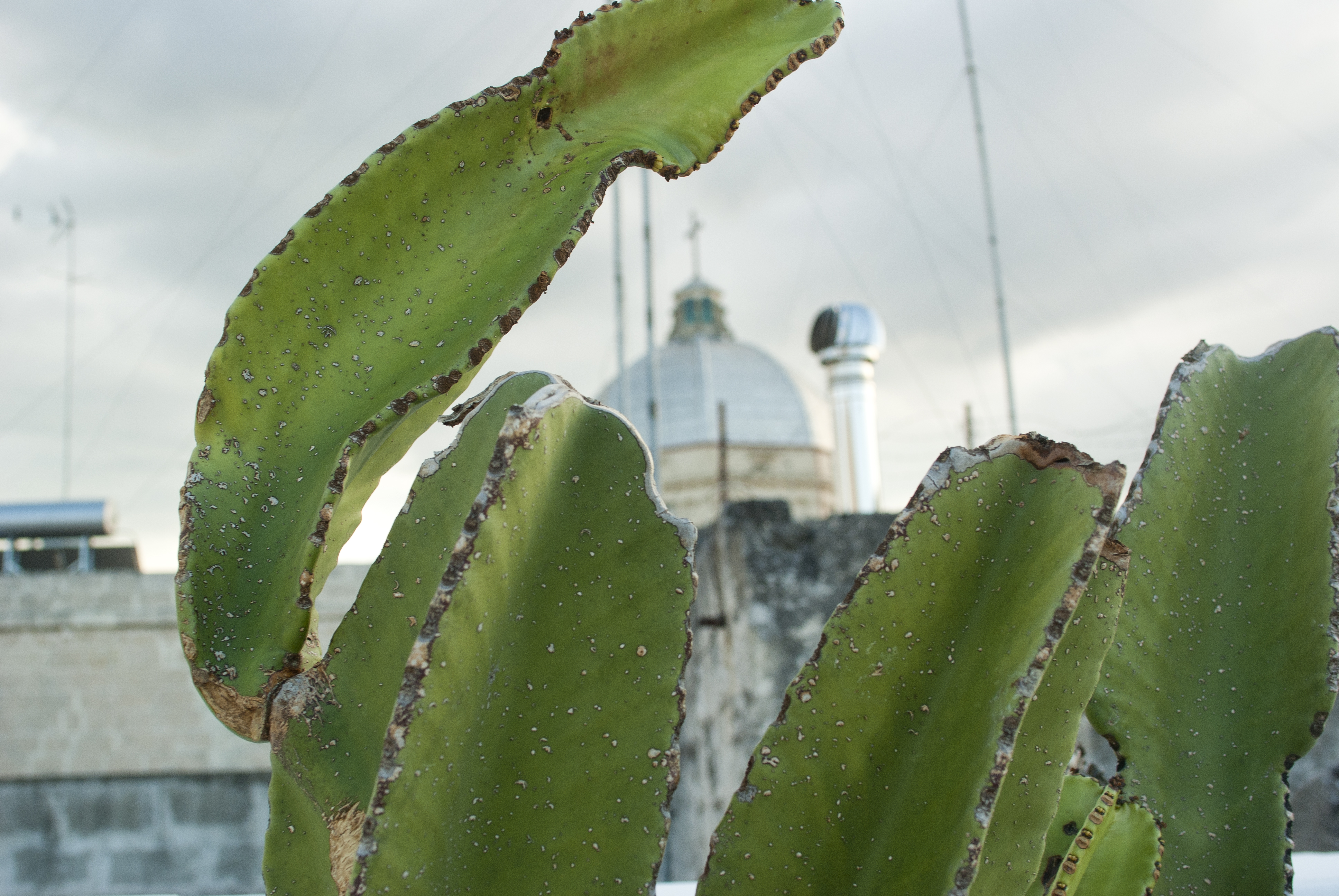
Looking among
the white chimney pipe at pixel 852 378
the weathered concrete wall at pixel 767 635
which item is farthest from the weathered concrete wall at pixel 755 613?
the white chimney pipe at pixel 852 378

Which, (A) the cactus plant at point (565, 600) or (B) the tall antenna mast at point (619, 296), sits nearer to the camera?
(A) the cactus plant at point (565, 600)

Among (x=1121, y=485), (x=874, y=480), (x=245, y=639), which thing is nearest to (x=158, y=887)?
(x=245, y=639)

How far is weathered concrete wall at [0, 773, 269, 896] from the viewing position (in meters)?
4.55

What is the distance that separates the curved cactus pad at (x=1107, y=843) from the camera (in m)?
0.59

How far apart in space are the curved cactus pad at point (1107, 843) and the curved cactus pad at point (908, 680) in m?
0.12

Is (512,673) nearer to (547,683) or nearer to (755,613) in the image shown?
(547,683)

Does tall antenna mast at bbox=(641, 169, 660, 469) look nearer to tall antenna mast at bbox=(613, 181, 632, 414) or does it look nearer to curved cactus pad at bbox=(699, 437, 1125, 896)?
tall antenna mast at bbox=(613, 181, 632, 414)

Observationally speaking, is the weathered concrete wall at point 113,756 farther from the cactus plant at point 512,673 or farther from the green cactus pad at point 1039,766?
the green cactus pad at point 1039,766

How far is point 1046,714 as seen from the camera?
1.68 ft

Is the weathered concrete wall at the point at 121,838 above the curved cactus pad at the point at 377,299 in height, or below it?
below

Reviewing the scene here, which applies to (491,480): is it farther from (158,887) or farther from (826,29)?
(158,887)

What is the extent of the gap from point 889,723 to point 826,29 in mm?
411

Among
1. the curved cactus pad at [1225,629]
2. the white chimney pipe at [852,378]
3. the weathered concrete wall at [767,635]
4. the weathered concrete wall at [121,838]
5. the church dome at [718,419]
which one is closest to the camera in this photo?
the curved cactus pad at [1225,629]

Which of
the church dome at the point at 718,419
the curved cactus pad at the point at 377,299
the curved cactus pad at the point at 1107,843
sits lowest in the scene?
the curved cactus pad at the point at 1107,843
